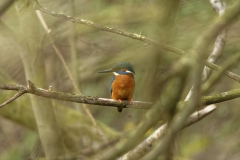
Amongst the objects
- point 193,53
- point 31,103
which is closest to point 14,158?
point 31,103

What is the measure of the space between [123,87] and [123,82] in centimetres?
8

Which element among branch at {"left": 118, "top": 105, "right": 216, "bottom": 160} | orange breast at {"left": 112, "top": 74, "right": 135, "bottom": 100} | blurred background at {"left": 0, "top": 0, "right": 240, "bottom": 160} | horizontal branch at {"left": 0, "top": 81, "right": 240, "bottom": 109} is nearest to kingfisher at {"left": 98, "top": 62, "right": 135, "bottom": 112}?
orange breast at {"left": 112, "top": 74, "right": 135, "bottom": 100}

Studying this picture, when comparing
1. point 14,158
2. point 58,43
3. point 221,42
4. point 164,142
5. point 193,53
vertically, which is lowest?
point 164,142

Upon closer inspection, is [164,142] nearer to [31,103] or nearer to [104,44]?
[31,103]

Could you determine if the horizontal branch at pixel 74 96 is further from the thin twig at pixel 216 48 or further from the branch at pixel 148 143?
the thin twig at pixel 216 48

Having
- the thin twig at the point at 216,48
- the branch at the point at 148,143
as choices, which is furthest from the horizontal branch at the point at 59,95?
the thin twig at the point at 216,48

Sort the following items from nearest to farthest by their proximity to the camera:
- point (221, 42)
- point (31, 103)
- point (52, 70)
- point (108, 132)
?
1. point (221, 42)
2. point (31, 103)
3. point (108, 132)
4. point (52, 70)

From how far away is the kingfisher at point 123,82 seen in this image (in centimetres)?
346

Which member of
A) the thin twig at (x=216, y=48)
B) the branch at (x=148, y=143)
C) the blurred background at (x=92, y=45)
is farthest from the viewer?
the blurred background at (x=92, y=45)

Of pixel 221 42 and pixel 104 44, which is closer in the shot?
pixel 221 42

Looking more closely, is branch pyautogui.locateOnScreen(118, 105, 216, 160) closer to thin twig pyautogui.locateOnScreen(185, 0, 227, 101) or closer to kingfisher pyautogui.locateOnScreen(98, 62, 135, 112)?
thin twig pyautogui.locateOnScreen(185, 0, 227, 101)

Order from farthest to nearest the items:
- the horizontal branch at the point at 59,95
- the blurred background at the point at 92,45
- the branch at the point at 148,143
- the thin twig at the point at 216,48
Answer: the blurred background at the point at 92,45 → the thin twig at the point at 216,48 → the branch at the point at 148,143 → the horizontal branch at the point at 59,95

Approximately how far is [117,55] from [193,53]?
8.66ft

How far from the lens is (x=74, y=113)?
4.34m
